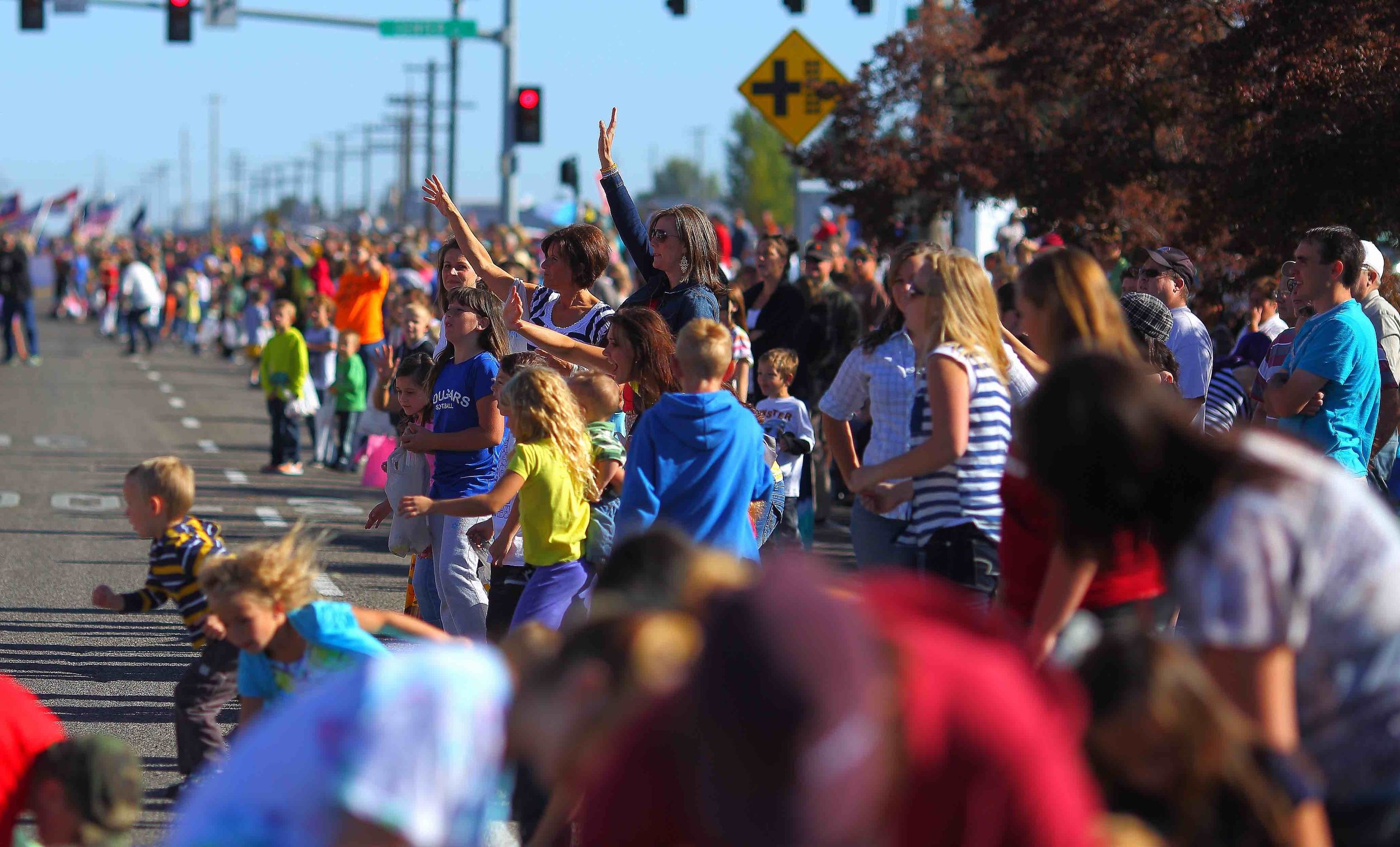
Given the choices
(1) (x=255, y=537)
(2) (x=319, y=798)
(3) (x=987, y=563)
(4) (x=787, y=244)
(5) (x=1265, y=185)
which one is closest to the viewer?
(2) (x=319, y=798)

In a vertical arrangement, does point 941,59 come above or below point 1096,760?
above

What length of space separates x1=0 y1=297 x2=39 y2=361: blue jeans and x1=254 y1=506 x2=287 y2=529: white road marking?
55.1 ft

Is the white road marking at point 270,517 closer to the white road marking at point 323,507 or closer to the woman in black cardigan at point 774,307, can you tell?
the white road marking at point 323,507

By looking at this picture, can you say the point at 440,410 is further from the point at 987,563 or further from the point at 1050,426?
the point at 1050,426

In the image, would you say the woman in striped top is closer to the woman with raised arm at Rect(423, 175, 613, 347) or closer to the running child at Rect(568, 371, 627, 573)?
the running child at Rect(568, 371, 627, 573)

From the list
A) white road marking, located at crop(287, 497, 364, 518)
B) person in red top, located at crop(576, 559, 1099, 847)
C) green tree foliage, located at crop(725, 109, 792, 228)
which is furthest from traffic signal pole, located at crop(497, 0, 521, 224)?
green tree foliage, located at crop(725, 109, 792, 228)

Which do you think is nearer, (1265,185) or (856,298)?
(1265,185)

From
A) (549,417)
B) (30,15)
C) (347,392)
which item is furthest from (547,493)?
(30,15)

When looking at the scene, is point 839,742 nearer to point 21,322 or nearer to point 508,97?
point 508,97

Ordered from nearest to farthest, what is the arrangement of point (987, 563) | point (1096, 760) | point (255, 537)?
point (1096, 760) → point (987, 563) → point (255, 537)

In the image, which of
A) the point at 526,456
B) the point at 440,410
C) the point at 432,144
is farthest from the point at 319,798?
the point at 432,144

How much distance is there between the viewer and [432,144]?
77938 millimetres

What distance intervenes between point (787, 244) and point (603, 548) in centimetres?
678

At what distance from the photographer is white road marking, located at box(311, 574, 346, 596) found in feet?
30.6
